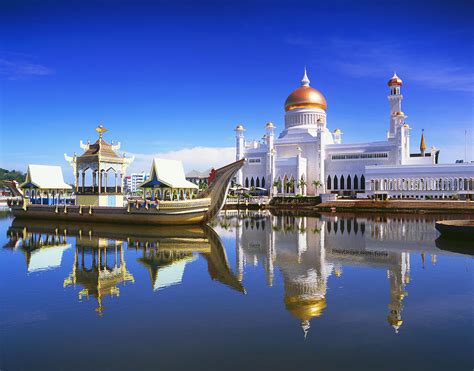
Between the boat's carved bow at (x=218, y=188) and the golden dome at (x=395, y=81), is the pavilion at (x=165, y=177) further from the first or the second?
the golden dome at (x=395, y=81)

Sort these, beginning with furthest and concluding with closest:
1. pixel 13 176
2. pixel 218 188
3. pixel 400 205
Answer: pixel 13 176 → pixel 400 205 → pixel 218 188

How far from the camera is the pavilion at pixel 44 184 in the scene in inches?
1500

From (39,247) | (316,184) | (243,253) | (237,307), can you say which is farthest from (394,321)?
(316,184)

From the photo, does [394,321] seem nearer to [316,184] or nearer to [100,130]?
[100,130]

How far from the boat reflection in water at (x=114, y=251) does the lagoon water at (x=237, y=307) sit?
0.08m

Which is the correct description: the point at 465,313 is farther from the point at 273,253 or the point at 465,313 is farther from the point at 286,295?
the point at 273,253

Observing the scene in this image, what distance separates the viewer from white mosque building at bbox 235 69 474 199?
49.1m

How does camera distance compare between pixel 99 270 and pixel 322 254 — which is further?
pixel 322 254

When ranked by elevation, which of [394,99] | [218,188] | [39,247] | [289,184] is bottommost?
[39,247]

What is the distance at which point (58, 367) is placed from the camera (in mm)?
7016

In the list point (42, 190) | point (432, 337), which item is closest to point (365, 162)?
point (42, 190)

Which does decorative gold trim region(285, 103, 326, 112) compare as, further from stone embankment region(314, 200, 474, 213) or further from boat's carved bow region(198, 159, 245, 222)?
boat's carved bow region(198, 159, 245, 222)

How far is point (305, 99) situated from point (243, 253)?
49.7 meters

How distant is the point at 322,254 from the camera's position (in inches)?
690
